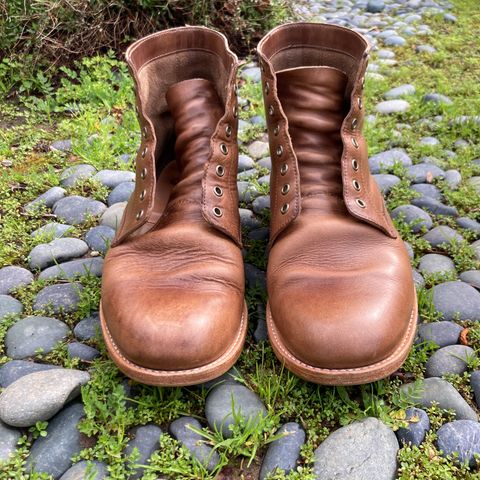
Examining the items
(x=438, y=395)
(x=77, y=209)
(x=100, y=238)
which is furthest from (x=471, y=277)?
(x=77, y=209)

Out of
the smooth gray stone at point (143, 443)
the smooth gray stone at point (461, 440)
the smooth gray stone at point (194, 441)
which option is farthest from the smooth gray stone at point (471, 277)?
the smooth gray stone at point (143, 443)

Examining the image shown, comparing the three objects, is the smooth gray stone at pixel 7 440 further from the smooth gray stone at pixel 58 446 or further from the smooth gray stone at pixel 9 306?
the smooth gray stone at pixel 9 306

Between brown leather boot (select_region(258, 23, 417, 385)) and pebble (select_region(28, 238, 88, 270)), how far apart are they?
0.88 meters

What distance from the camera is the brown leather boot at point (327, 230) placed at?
63.6 inches

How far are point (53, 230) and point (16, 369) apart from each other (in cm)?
85

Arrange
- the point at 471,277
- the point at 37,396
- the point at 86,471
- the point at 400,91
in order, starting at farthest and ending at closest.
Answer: the point at 400,91
the point at 471,277
the point at 37,396
the point at 86,471

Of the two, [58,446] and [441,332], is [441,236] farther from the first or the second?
[58,446]

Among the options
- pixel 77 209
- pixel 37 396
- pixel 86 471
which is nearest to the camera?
pixel 86 471

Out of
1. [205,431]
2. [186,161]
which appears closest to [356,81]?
[186,161]

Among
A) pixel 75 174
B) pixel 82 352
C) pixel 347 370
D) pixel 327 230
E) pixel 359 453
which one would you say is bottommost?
pixel 75 174

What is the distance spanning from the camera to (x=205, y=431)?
5.32 feet

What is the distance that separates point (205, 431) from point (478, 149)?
2.26 m

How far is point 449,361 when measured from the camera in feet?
5.98

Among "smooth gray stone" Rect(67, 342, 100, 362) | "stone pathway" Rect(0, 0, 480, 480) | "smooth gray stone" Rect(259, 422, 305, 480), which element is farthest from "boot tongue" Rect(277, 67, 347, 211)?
"smooth gray stone" Rect(67, 342, 100, 362)
